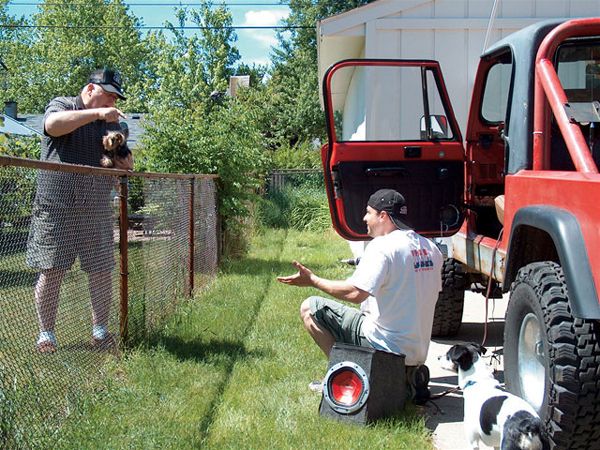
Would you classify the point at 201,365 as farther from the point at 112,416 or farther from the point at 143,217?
the point at 143,217

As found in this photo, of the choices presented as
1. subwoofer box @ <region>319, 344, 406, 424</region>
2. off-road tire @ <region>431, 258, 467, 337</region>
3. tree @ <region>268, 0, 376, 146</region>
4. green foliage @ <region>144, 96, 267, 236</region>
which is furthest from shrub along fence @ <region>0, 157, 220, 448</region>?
tree @ <region>268, 0, 376, 146</region>

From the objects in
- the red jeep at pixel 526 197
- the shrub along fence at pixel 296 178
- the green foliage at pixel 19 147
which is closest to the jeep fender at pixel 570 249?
the red jeep at pixel 526 197

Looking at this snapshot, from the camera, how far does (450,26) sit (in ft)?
29.7

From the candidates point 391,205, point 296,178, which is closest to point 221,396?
point 391,205

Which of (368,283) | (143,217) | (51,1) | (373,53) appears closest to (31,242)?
(368,283)

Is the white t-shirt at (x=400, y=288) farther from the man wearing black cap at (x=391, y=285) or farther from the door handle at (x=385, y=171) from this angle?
the door handle at (x=385, y=171)

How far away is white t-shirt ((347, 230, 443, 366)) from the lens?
4234 mm

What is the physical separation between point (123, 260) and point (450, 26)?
18.3 ft

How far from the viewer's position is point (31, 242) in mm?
4020

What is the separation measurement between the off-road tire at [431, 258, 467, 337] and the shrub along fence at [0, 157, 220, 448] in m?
2.37

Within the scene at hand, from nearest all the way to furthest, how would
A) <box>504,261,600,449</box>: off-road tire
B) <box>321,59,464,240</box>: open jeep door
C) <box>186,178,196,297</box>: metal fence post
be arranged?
<box>504,261,600,449</box>: off-road tire
<box>321,59,464,240</box>: open jeep door
<box>186,178,196,297</box>: metal fence post

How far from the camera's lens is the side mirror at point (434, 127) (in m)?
5.59

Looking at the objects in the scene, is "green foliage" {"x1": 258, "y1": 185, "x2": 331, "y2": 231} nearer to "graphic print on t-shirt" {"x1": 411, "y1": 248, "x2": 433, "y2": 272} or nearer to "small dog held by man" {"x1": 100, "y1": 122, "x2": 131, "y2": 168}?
"small dog held by man" {"x1": 100, "y1": 122, "x2": 131, "y2": 168}

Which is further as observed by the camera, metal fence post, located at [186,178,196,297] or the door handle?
metal fence post, located at [186,178,196,297]
